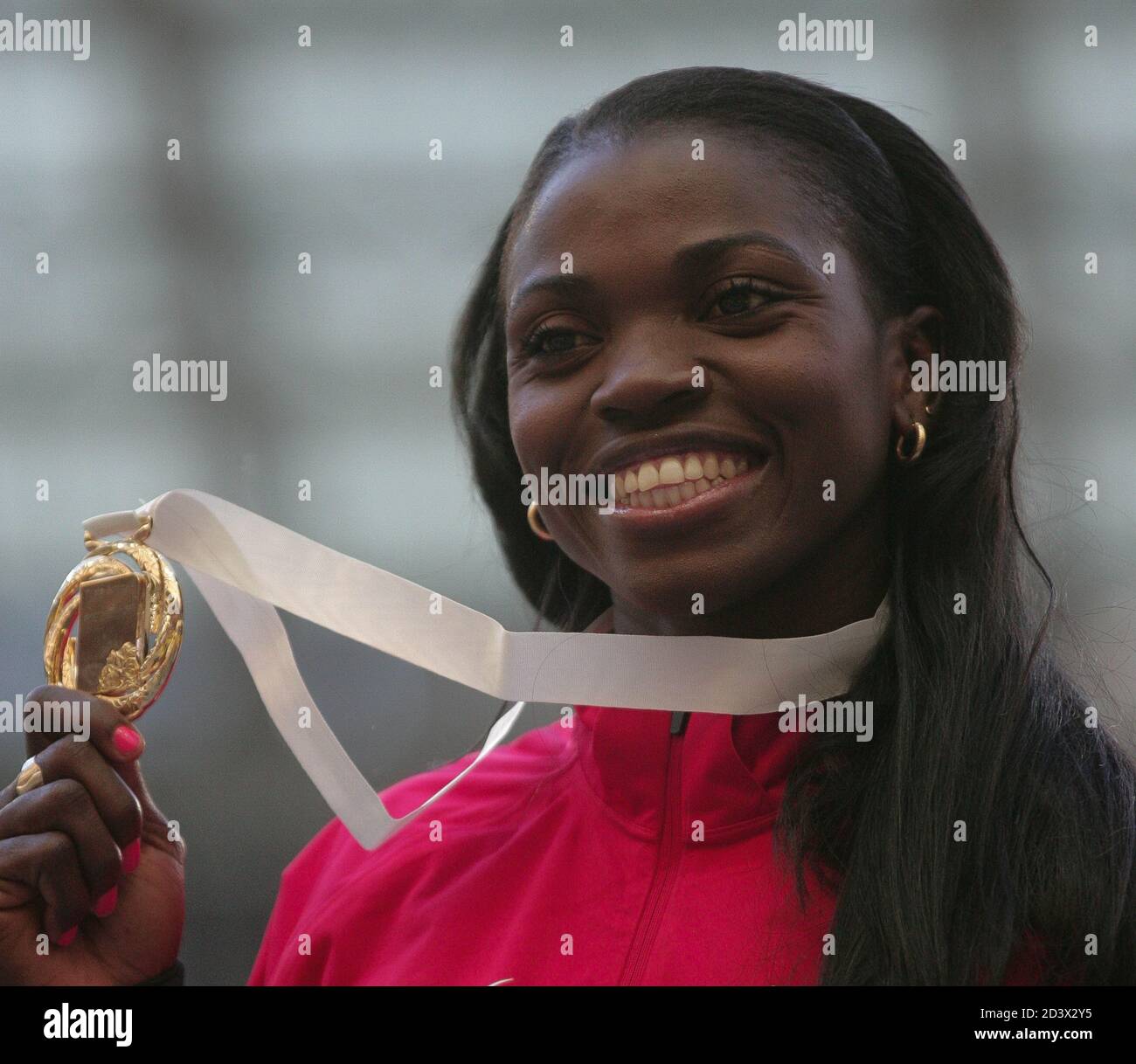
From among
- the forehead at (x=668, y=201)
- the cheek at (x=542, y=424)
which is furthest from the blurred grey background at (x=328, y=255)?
the forehead at (x=668, y=201)

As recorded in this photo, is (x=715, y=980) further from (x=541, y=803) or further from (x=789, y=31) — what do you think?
(x=789, y=31)

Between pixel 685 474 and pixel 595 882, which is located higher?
pixel 685 474

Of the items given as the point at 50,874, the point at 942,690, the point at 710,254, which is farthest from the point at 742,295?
the point at 50,874

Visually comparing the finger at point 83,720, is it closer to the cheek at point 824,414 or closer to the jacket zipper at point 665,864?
the jacket zipper at point 665,864

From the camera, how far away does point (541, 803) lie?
1.53 metres

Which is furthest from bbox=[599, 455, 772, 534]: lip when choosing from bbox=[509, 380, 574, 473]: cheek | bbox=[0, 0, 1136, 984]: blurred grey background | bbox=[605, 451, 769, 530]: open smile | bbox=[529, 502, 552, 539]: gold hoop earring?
bbox=[0, 0, 1136, 984]: blurred grey background

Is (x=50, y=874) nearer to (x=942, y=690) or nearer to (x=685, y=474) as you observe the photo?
(x=685, y=474)

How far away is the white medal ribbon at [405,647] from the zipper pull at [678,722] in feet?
0.11

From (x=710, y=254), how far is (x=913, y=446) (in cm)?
31

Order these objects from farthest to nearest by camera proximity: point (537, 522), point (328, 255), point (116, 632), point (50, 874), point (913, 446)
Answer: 1. point (328, 255)
2. point (537, 522)
3. point (913, 446)
4. point (116, 632)
5. point (50, 874)

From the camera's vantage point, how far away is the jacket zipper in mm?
1265

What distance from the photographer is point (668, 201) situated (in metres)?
1.30
